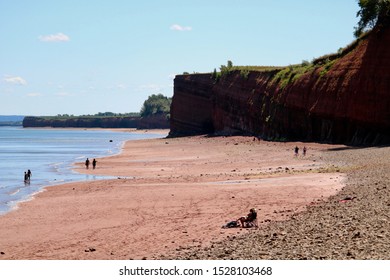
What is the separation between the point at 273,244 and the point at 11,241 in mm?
9339

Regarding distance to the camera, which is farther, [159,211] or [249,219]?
[159,211]

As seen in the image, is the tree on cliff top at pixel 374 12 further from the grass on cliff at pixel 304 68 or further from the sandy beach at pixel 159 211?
the sandy beach at pixel 159 211

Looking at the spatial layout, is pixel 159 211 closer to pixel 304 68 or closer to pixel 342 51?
pixel 342 51

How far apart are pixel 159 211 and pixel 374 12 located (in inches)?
1564

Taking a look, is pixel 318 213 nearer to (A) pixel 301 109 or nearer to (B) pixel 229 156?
(B) pixel 229 156

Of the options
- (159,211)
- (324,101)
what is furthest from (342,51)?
(159,211)

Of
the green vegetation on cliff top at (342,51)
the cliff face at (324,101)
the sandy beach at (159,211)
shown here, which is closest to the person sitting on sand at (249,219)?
the sandy beach at (159,211)

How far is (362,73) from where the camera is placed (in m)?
56.7

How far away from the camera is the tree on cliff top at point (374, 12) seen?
56.2m

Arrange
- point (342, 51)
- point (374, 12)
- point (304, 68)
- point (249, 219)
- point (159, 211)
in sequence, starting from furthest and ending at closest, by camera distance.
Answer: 1. point (304, 68)
2. point (342, 51)
3. point (374, 12)
4. point (159, 211)
5. point (249, 219)

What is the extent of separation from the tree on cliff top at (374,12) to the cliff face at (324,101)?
1346 millimetres

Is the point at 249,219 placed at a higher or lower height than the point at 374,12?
lower

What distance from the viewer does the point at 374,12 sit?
57281 mm

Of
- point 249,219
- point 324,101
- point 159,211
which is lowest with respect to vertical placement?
point 159,211
